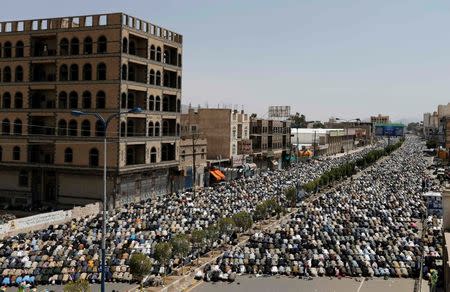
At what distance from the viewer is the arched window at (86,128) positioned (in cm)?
5697

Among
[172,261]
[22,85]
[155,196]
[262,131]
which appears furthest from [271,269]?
[262,131]

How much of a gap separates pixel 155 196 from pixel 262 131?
139 ft

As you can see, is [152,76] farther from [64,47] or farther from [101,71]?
[64,47]

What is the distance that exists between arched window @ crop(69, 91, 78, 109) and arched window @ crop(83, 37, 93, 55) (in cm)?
474

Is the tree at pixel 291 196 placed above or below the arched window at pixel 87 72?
below

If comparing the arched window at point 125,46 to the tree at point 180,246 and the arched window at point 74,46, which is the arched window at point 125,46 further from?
the tree at point 180,246

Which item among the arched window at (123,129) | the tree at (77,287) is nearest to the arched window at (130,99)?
the arched window at (123,129)

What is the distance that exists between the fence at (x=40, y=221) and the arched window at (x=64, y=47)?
59.0 ft

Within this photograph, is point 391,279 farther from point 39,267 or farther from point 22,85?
point 22,85

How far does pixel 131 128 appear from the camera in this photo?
5950 cm

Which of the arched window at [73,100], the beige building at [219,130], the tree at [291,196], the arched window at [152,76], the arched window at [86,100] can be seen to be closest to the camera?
the arched window at [86,100]

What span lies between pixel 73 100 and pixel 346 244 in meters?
A: 34.7

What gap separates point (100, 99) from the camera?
56.5 meters

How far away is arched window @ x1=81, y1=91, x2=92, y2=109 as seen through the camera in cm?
5691
